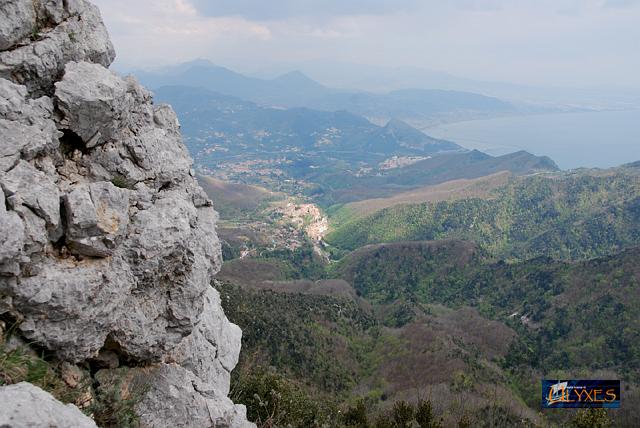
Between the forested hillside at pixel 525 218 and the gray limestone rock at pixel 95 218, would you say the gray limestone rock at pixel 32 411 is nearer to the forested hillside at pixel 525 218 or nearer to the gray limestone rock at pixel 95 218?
the gray limestone rock at pixel 95 218

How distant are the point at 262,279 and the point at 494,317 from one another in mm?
38136

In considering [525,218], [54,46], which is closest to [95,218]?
[54,46]

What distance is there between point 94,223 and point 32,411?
11.8 feet

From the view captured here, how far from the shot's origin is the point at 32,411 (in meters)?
4.64

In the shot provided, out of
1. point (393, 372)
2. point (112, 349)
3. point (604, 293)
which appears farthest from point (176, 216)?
point (604, 293)

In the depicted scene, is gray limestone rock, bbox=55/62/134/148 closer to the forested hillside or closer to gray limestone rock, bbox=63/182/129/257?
gray limestone rock, bbox=63/182/129/257

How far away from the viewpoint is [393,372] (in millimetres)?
44250

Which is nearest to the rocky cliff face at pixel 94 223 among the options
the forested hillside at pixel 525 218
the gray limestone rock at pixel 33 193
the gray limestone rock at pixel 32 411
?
the gray limestone rock at pixel 33 193

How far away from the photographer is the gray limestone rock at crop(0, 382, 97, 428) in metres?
4.47

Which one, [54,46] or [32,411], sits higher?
[54,46]

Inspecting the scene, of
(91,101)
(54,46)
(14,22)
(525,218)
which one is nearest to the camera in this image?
(14,22)

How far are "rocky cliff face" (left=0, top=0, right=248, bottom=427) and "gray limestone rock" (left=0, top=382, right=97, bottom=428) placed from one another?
2.30 meters

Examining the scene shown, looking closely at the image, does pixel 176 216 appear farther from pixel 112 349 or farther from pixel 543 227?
pixel 543 227

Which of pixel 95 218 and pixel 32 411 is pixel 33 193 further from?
pixel 32 411
